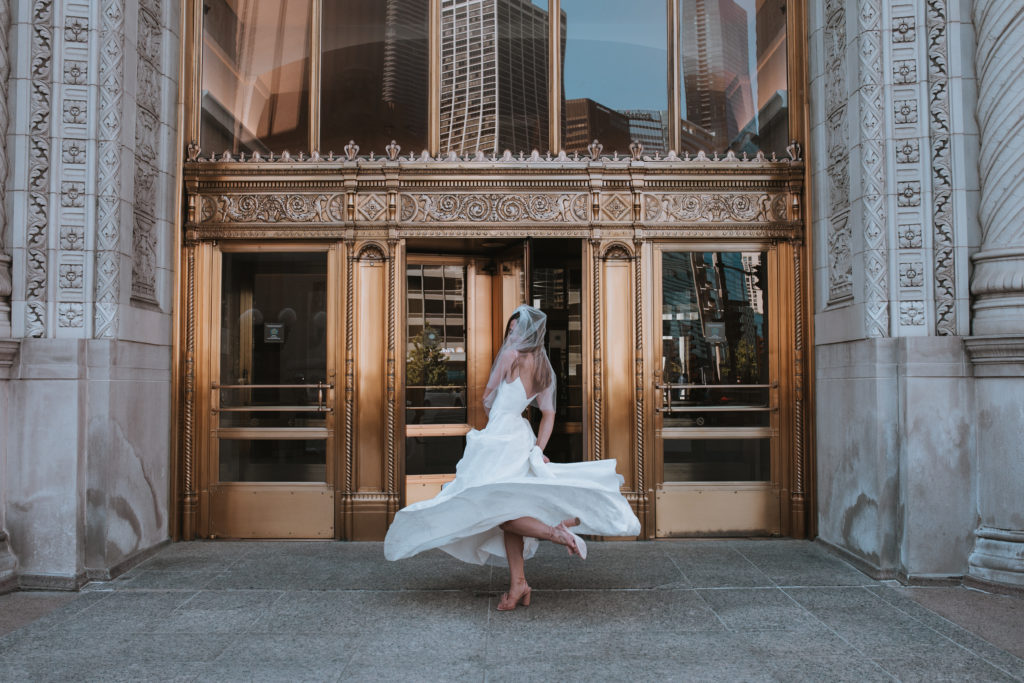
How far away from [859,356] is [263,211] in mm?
5499

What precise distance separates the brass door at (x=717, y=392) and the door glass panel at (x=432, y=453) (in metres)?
2.02

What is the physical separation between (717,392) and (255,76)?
5.48 m

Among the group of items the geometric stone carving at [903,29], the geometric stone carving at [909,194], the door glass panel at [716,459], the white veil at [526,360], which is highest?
the geometric stone carving at [903,29]

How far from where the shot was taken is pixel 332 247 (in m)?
7.46

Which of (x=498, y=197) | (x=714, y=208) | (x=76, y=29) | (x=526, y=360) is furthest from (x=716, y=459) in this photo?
(x=76, y=29)

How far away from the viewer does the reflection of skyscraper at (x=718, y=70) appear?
25.1 feet

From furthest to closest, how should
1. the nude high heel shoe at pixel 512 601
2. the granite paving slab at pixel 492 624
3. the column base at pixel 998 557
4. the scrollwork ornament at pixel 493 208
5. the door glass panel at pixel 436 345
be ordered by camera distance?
the door glass panel at pixel 436 345 < the scrollwork ornament at pixel 493 208 < the column base at pixel 998 557 < the nude high heel shoe at pixel 512 601 < the granite paving slab at pixel 492 624

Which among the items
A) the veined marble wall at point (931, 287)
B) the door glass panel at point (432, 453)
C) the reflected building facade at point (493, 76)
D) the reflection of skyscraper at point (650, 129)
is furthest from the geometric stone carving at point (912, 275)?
the door glass panel at point (432, 453)

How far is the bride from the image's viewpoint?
5094mm

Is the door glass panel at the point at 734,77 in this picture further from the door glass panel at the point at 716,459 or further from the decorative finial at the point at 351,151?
the decorative finial at the point at 351,151

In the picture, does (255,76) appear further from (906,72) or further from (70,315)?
(906,72)

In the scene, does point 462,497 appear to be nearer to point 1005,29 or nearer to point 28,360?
point 28,360

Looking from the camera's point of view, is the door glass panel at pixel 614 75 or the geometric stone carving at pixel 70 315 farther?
the door glass panel at pixel 614 75

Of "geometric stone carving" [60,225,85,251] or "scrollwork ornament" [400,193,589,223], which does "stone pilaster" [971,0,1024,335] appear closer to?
"scrollwork ornament" [400,193,589,223]
